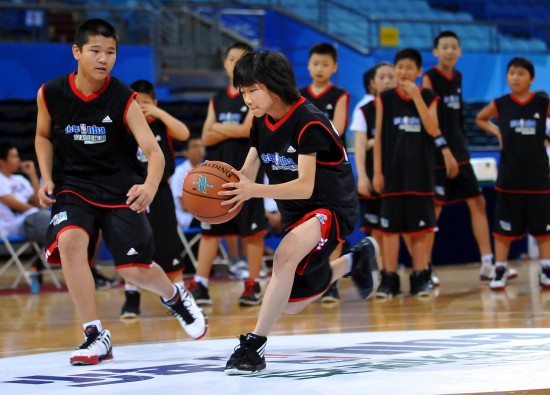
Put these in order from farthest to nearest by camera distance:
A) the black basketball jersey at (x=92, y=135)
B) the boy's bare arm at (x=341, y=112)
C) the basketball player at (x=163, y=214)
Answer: the boy's bare arm at (x=341, y=112) < the basketball player at (x=163, y=214) < the black basketball jersey at (x=92, y=135)

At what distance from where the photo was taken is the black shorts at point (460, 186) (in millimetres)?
8453

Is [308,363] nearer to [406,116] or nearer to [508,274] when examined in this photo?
[406,116]

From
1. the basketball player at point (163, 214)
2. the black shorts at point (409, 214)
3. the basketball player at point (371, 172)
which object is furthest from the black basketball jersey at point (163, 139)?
the black shorts at point (409, 214)

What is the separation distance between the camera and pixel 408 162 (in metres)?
7.71

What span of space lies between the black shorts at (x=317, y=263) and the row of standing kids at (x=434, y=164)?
10.0 feet

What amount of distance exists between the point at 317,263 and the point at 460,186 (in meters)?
4.14

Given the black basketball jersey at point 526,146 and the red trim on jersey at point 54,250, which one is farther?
the black basketball jersey at point 526,146

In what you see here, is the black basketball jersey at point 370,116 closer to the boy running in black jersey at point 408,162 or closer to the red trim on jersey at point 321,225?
the boy running in black jersey at point 408,162

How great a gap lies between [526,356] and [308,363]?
3.13 feet

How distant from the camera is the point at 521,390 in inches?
139

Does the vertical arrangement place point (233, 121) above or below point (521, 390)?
above

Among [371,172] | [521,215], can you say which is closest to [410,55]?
[371,172]

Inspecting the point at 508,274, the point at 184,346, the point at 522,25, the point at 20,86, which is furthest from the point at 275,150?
the point at 522,25

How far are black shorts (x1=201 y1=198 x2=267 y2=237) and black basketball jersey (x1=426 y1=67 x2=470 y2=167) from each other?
1831 mm
